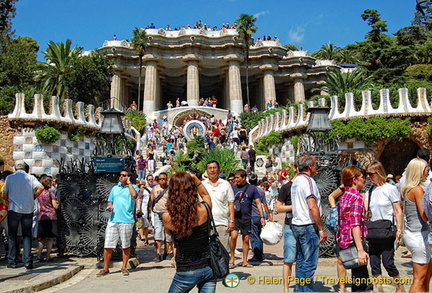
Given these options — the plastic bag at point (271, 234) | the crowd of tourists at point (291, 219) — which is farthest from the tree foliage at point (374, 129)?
the plastic bag at point (271, 234)

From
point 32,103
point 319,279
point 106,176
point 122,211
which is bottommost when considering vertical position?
point 319,279

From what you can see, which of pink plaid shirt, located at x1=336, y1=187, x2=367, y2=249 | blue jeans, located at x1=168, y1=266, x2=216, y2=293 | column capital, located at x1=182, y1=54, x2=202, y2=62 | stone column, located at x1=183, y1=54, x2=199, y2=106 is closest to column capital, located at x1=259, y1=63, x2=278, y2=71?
column capital, located at x1=182, y1=54, x2=202, y2=62

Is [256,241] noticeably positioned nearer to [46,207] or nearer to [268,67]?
[46,207]

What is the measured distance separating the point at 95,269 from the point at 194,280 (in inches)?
194

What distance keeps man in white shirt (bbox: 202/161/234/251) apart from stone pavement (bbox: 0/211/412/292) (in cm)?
78

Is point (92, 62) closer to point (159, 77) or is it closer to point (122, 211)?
point (159, 77)

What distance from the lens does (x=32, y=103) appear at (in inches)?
849

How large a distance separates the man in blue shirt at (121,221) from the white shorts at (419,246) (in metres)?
4.45

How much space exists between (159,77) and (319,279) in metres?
42.3

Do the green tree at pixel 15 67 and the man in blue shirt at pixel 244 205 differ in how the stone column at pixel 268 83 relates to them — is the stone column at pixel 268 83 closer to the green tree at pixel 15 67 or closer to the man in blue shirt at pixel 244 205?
the green tree at pixel 15 67

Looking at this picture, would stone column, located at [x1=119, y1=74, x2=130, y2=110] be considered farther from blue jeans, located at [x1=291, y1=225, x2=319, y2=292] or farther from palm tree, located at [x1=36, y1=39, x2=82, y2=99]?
blue jeans, located at [x1=291, y1=225, x2=319, y2=292]

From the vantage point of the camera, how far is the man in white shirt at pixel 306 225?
4.94 metres

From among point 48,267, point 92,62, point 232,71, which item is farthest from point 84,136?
point 232,71

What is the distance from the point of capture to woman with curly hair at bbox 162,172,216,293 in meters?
3.73
